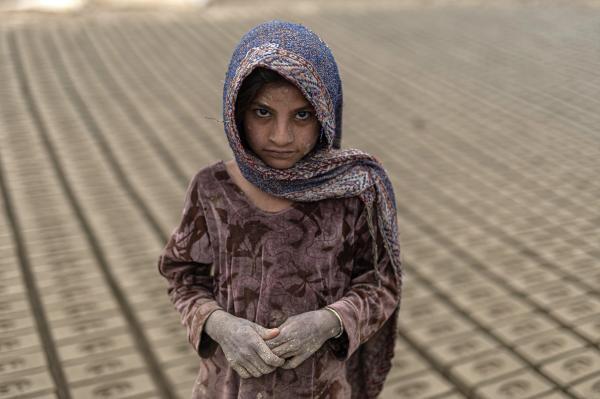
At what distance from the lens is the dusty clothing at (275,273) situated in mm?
1281

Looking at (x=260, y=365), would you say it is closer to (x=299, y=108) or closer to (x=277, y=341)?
(x=277, y=341)

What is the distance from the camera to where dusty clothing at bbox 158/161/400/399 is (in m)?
1.28

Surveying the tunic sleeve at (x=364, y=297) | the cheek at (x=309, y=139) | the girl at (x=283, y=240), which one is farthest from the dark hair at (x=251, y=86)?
the tunic sleeve at (x=364, y=297)

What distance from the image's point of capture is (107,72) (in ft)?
19.6

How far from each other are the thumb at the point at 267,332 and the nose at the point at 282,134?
358 millimetres

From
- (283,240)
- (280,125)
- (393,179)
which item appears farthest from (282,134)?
(393,179)

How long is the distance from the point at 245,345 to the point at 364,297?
28 cm

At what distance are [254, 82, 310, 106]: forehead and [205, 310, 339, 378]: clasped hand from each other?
1.37 ft

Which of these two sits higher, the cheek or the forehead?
the forehead

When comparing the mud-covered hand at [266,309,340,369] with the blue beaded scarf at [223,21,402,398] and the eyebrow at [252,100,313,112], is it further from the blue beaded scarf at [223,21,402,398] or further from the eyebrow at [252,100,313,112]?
the eyebrow at [252,100,313,112]

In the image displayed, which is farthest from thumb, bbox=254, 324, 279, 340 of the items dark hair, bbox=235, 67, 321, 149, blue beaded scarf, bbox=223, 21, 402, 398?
dark hair, bbox=235, 67, 321, 149

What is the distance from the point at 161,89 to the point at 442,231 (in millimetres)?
3200

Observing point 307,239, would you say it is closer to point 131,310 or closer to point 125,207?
point 131,310

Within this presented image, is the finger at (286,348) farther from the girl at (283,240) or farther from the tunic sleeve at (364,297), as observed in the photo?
the tunic sleeve at (364,297)
